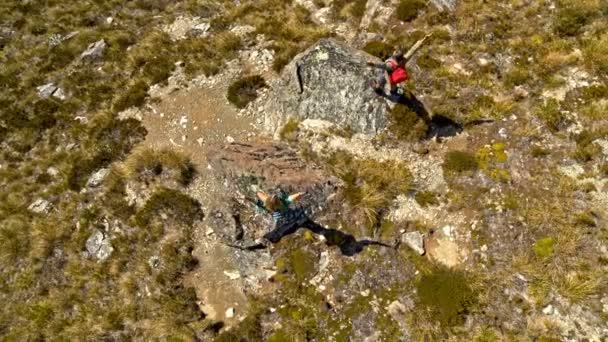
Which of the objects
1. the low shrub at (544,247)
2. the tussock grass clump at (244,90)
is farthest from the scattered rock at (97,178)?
the low shrub at (544,247)

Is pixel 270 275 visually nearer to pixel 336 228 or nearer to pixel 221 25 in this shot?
pixel 336 228

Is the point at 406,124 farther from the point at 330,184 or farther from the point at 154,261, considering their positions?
the point at 154,261

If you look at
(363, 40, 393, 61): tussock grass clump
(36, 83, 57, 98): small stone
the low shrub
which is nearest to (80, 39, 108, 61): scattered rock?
(36, 83, 57, 98): small stone

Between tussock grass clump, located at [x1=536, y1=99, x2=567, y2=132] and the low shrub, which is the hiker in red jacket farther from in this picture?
the low shrub

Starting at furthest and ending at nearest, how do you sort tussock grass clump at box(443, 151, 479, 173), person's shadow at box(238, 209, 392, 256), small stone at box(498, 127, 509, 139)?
small stone at box(498, 127, 509, 139), tussock grass clump at box(443, 151, 479, 173), person's shadow at box(238, 209, 392, 256)

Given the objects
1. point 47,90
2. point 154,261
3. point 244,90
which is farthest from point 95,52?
point 154,261

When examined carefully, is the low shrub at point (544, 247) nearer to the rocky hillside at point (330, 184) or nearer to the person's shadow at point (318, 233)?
the rocky hillside at point (330, 184)
